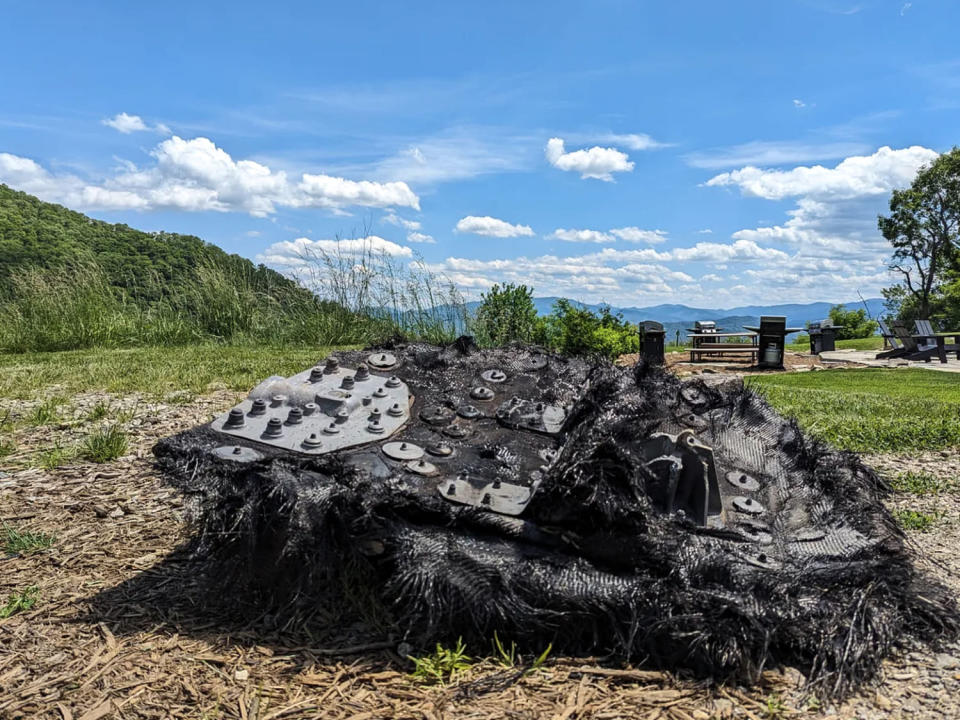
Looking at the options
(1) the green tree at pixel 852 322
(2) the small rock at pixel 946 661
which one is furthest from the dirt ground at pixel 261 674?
(1) the green tree at pixel 852 322

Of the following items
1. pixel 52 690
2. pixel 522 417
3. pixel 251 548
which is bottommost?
pixel 52 690

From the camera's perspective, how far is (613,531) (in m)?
2.20

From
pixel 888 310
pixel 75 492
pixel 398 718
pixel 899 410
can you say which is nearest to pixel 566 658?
pixel 398 718

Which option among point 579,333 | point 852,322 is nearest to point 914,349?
point 579,333

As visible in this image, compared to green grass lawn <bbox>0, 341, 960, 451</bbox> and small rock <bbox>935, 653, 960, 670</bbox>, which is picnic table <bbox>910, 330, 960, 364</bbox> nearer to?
green grass lawn <bbox>0, 341, 960, 451</bbox>

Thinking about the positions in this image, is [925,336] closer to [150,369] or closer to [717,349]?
[717,349]

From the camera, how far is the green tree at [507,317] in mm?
10726

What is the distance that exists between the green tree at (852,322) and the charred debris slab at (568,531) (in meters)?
34.6

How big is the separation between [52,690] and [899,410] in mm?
6663

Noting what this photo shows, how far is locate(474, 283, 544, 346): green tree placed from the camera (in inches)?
422

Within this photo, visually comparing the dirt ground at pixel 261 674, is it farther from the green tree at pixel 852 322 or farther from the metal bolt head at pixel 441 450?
the green tree at pixel 852 322

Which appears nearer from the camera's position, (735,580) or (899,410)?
(735,580)

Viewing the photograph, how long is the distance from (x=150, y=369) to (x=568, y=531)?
6.54 m

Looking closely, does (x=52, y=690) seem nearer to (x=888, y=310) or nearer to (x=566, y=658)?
(x=566, y=658)
